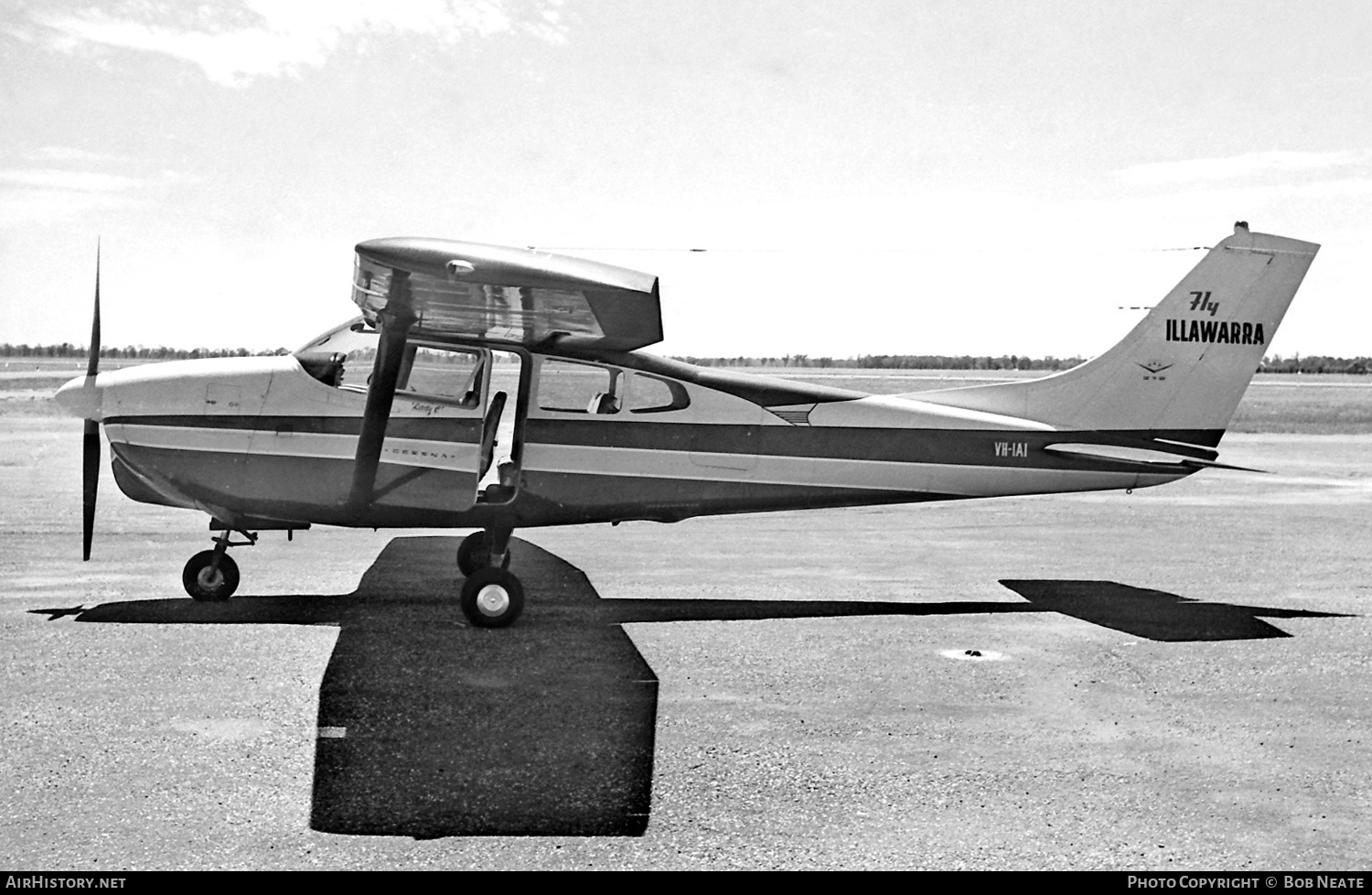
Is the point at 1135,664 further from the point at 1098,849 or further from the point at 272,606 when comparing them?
the point at 272,606

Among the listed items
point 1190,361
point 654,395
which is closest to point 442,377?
point 654,395

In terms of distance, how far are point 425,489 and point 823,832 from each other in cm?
489

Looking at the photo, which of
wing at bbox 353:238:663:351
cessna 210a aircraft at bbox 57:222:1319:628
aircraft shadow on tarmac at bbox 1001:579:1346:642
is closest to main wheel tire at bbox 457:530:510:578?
cessna 210a aircraft at bbox 57:222:1319:628

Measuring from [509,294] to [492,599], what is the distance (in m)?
2.11

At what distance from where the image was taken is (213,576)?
28.9 feet

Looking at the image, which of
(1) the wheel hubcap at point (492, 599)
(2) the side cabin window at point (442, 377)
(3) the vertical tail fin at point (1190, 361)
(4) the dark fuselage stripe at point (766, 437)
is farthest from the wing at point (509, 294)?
(3) the vertical tail fin at point (1190, 361)

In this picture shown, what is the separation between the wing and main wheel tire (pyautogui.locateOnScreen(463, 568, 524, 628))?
180 cm

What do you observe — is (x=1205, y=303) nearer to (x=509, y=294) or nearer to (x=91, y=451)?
(x=509, y=294)

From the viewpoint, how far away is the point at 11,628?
768 centimetres

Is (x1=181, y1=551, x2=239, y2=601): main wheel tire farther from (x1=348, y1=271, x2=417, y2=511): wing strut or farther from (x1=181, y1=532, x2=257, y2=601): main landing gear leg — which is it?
(x1=348, y1=271, x2=417, y2=511): wing strut

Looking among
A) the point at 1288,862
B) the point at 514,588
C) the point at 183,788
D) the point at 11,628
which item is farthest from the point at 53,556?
the point at 1288,862

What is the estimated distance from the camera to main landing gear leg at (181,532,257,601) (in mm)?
8781

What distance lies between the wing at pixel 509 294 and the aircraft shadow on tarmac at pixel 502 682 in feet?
6.79

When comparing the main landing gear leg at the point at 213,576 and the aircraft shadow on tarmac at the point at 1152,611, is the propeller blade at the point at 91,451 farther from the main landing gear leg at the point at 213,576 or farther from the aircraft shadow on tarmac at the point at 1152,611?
the aircraft shadow on tarmac at the point at 1152,611
